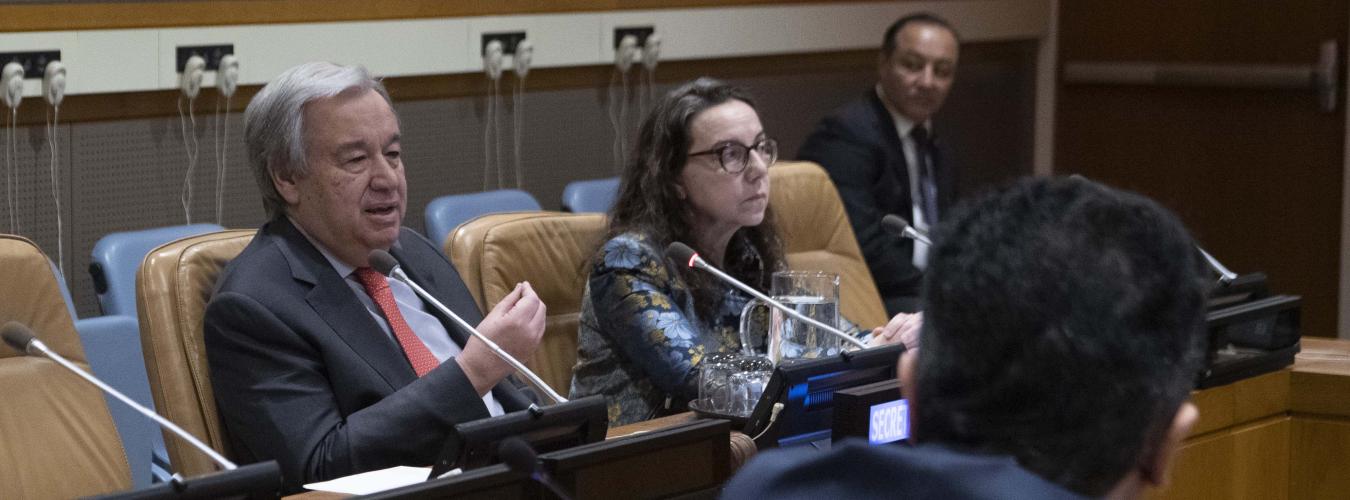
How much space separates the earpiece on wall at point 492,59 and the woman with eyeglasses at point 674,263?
4.16 ft

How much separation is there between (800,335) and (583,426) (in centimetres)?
72

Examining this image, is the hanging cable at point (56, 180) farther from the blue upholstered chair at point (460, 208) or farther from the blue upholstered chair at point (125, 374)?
the blue upholstered chair at point (460, 208)

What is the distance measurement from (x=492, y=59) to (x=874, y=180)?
1046mm

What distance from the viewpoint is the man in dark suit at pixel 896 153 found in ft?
13.5

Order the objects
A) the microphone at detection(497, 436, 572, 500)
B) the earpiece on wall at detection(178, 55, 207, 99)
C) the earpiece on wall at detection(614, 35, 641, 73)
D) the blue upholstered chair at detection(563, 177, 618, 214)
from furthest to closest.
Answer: the earpiece on wall at detection(614, 35, 641, 73), the blue upholstered chair at detection(563, 177, 618, 214), the earpiece on wall at detection(178, 55, 207, 99), the microphone at detection(497, 436, 572, 500)

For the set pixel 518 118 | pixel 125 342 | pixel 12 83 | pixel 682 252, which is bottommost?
pixel 125 342

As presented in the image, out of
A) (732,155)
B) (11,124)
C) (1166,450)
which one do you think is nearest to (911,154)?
(732,155)

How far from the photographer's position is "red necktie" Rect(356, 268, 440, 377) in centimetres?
230

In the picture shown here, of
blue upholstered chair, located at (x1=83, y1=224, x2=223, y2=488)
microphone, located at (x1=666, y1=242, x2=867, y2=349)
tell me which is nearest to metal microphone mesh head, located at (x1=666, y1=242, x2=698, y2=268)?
microphone, located at (x1=666, y1=242, x2=867, y2=349)

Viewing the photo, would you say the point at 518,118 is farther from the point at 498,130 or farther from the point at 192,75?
the point at 192,75

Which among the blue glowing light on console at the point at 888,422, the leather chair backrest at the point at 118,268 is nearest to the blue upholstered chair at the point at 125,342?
the leather chair backrest at the point at 118,268

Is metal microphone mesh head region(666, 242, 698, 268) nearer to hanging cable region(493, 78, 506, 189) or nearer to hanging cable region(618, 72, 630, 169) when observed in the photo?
hanging cable region(493, 78, 506, 189)

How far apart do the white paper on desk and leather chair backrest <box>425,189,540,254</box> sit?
148cm

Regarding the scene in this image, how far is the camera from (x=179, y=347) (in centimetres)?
226
